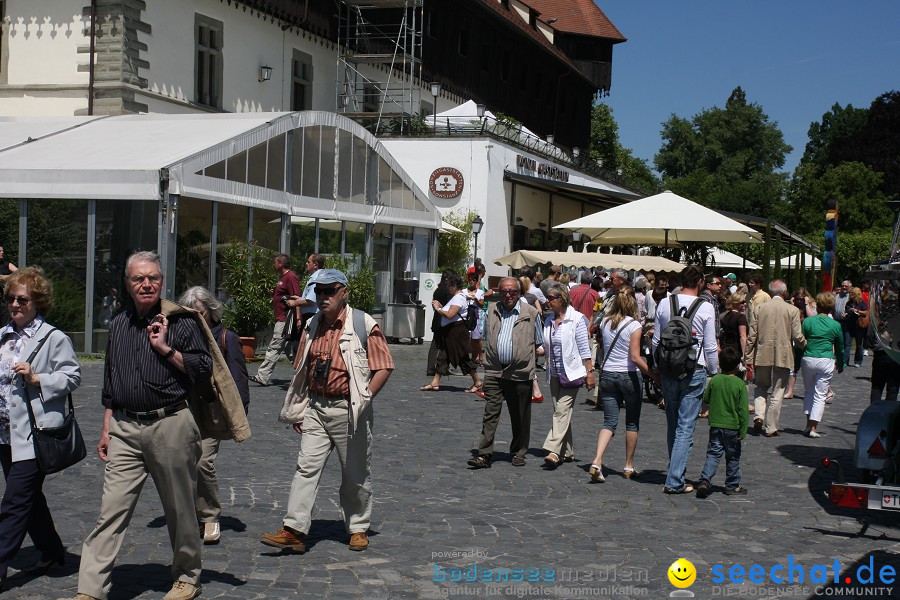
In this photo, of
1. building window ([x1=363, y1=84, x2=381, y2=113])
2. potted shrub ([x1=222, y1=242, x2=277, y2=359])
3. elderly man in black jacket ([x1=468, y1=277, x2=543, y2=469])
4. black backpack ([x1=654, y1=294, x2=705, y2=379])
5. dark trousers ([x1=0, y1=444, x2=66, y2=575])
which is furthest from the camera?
building window ([x1=363, y1=84, x2=381, y2=113])

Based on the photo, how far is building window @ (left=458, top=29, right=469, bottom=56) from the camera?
128 ft

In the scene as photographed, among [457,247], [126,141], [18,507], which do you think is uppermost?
[126,141]

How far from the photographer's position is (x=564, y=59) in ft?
162

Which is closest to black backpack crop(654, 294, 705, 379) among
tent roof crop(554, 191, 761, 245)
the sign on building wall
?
tent roof crop(554, 191, 761, 245)

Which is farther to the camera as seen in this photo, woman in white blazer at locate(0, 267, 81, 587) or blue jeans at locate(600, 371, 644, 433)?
blue jeans at locate(600, 371, 644, 433)

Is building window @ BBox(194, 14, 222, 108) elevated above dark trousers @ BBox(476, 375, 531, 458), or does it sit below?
above

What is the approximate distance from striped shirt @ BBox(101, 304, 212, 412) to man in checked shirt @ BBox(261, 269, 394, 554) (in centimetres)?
124

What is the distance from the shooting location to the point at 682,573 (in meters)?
6.15

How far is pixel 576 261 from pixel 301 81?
12.2 meters

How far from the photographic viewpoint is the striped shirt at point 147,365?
5.23 meters

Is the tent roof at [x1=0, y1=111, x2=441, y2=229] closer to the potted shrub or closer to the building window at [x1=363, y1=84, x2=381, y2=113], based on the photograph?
the potted shrub

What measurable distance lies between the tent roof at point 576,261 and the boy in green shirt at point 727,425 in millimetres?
14039

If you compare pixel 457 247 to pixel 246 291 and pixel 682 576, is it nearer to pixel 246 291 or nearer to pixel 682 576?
pixel 246 291

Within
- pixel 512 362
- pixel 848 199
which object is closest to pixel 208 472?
pixel 512 362
